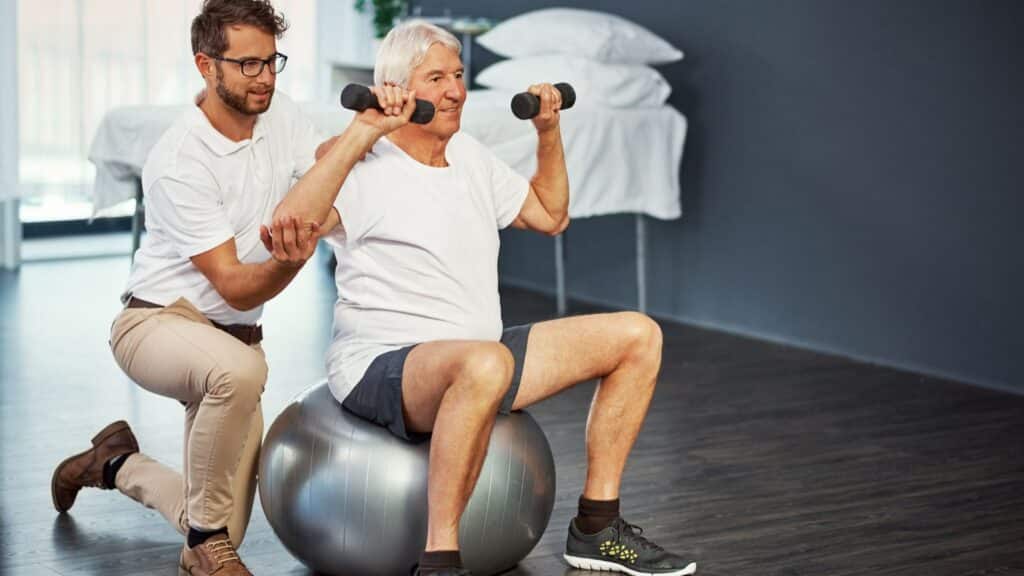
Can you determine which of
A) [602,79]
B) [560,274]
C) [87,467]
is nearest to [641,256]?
[560,274]

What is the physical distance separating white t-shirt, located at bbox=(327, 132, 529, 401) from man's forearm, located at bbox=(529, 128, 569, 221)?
8.8 inches

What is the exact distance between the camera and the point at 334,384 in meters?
2.46

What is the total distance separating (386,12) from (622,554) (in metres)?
3.85

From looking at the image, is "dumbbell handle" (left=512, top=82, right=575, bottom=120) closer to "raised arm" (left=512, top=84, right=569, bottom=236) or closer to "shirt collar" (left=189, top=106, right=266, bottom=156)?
"raised arm" (left=512, top=84, right=569, bottom=236)

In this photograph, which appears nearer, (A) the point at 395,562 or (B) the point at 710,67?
(A) the point at 395,562

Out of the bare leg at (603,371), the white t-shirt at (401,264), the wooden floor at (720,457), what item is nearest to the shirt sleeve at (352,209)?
the white t-shirt at (401,264)

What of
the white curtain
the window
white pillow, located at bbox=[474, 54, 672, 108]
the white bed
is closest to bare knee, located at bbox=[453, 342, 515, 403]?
the white bed

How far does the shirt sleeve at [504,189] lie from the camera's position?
2633mm

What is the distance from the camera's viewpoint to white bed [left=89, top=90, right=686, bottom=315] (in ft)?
14.3

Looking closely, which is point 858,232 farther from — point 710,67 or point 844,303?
point 710,67

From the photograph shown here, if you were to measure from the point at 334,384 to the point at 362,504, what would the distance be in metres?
0.22

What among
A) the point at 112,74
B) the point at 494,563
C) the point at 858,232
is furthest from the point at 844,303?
the point at 112,74

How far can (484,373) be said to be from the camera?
228cm

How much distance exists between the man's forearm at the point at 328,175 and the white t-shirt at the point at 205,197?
183 millimetres
